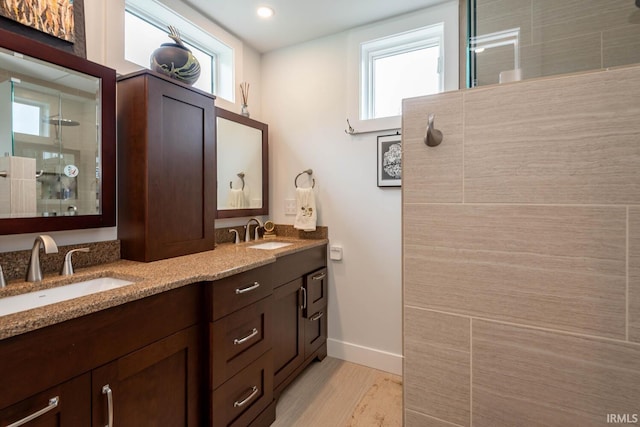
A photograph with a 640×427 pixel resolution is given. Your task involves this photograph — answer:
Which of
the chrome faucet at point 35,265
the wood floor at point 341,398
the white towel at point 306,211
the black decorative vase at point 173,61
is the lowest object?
the wood floor at point 341,398

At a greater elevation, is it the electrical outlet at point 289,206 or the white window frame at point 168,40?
the white window frame at point 168,40

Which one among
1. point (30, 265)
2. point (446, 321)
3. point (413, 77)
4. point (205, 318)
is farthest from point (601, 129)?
point (30, 265)

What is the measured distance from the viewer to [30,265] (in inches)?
47.2

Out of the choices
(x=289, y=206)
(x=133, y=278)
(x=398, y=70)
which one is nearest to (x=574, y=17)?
(x=398, y=70)

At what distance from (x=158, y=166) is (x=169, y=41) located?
1030 millimetres

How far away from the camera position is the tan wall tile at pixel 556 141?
2.42ft

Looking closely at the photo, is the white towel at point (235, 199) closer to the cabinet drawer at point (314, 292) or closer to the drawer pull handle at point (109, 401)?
the cabinet drawer at point (314, 292)

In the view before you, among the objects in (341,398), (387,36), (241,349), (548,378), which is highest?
(387,36)

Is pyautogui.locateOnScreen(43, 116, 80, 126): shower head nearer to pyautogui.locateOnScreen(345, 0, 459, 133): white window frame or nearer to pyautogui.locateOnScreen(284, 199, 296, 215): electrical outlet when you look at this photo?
pyautogui.locateOnScreen(284, 199, 296, 215): electrical outlet

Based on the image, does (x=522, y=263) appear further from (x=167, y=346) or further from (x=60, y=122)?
(x=60, y=122)

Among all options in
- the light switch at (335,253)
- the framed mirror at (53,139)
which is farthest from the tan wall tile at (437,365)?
the framed mirror at (53,139)

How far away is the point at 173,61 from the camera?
5.44ft

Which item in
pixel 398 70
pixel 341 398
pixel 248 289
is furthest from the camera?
pixel 398 70

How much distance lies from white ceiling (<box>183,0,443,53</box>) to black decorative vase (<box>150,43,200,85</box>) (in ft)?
1.77
